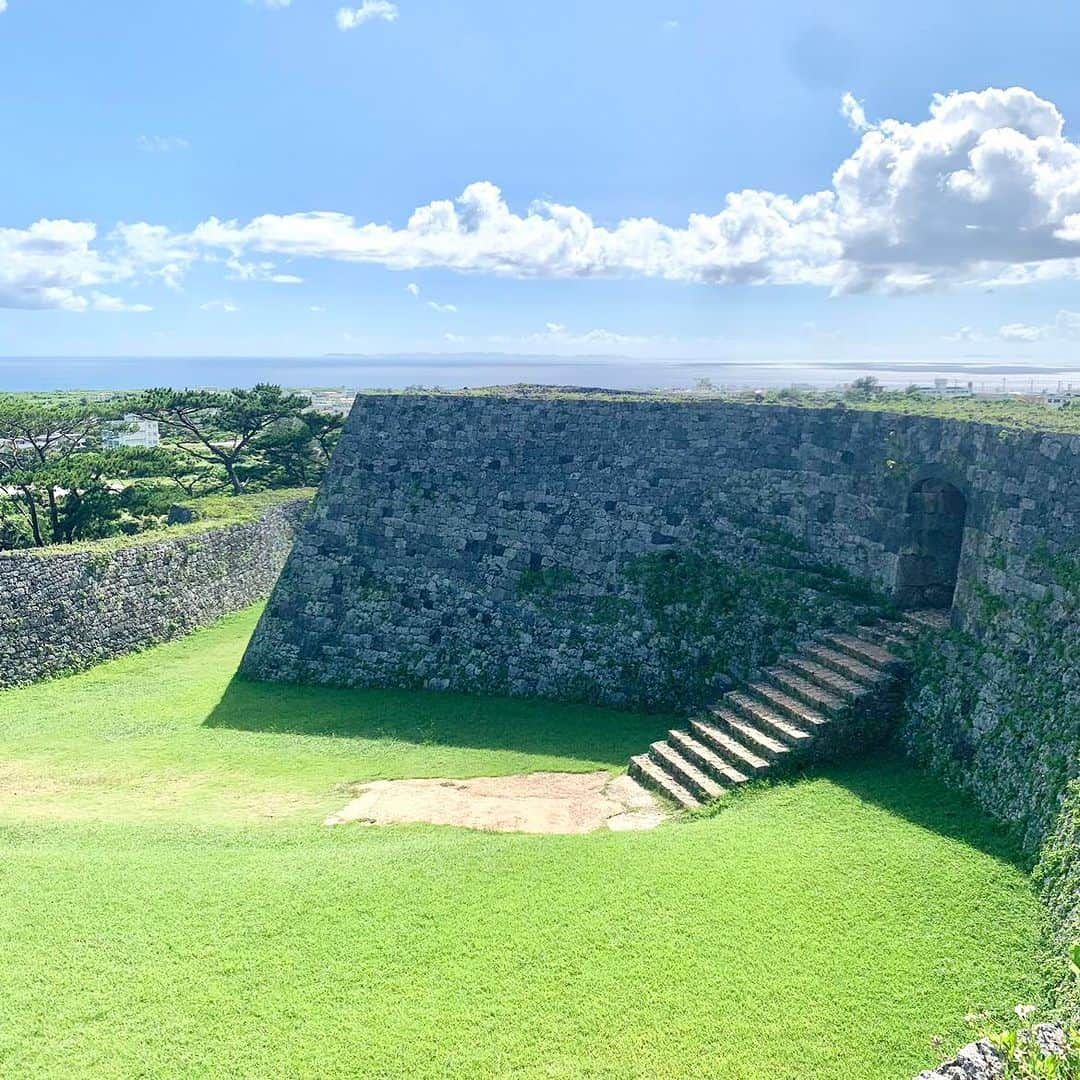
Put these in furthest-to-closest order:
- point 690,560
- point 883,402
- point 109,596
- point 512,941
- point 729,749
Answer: point 109,596 < point 690,560 < point 883,402 < point 729,749 < point 512,941

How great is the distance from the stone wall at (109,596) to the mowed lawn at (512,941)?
6980 mm

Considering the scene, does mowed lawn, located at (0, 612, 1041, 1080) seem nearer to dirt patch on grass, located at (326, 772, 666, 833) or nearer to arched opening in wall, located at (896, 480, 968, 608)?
dirt patch on grass, located at (326, 772, 666, 833)

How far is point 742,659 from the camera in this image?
39.3 ft

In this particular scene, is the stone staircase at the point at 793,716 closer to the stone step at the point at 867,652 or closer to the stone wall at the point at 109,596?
the stone step at the point at 867,652

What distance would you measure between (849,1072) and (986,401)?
10.4 m

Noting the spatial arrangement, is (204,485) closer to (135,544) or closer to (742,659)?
(135,544)

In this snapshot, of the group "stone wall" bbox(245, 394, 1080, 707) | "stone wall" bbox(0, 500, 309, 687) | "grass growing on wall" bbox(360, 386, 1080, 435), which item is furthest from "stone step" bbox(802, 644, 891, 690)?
"stone wall" bbox(0, 500, 309, 687)

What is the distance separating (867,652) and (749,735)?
2.05 m

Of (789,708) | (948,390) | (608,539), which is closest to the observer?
(789,708)

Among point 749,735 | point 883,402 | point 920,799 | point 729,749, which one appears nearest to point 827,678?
point 749,735

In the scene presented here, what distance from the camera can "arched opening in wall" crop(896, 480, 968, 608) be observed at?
10734 mm

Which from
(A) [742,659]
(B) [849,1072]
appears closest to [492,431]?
(A) [742,659]

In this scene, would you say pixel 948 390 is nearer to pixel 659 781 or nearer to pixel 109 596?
pixel 659 781

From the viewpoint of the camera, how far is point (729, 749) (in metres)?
9.67
